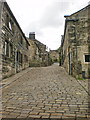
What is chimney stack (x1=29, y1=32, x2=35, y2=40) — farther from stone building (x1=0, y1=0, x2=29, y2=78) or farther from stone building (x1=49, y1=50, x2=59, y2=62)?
stone building (x1=49, y1=50, x2=59, y2=62)

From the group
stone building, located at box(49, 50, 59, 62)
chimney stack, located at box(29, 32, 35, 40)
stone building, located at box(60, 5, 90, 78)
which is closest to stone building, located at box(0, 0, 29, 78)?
stone building, located at box(60, 5, 90, 78)

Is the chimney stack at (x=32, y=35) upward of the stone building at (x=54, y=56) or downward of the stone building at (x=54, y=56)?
upward

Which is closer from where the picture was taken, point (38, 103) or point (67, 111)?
point (67, 111)

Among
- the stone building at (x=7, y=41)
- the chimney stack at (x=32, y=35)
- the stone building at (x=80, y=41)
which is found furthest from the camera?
the chimney stack at (x=32, y=35)

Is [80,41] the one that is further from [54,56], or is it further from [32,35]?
[54,56]

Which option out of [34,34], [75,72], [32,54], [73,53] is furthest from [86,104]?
[34,34]

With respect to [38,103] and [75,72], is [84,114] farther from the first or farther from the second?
[75,72]

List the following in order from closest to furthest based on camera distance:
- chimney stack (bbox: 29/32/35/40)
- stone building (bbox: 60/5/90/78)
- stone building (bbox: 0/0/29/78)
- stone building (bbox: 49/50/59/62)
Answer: stone building (bbox: 0/0/29/78) → stone building (bbox: 60/5/90/78) → chimney stack (bbox: 29/32/35/40) → stone building (bbox: 49/50/59/62)

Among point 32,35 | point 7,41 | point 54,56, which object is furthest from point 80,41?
point 54,56

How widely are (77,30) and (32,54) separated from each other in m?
19.2

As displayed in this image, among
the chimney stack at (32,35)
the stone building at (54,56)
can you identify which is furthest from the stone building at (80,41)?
the stone building at (54,56)

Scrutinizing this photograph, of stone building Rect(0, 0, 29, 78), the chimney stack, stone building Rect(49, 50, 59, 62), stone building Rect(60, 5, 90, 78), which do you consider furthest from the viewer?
stone building Rect(49, 50, 59, 62)

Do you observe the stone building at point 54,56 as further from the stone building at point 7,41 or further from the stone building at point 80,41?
the stone building at point 80,41

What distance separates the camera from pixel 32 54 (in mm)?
27469
